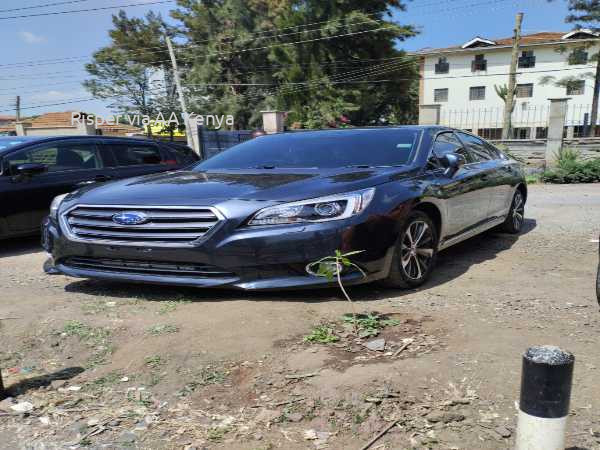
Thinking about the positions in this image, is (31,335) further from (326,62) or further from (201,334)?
(326,62)

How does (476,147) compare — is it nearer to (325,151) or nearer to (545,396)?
(325,151)

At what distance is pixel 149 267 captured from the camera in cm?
392

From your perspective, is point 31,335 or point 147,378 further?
point 31,335

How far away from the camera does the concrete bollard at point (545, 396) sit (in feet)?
5.58

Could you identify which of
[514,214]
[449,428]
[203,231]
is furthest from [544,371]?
[514,214]

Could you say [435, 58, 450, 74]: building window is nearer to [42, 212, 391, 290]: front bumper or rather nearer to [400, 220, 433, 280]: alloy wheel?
[400, 220, 433, 280]: alloy wheel

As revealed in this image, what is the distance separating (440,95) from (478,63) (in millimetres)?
4210

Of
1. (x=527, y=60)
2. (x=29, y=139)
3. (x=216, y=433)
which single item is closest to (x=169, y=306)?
(x=216, y=433)

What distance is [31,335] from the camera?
3.51m

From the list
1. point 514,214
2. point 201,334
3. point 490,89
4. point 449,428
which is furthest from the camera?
point 490,89

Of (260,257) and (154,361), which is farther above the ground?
(260,257)

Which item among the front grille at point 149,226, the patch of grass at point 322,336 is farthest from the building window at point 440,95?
the patch of grass at point 322,336

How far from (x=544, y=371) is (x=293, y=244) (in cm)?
211

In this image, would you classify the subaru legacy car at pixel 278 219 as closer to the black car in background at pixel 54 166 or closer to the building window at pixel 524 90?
the black car in background at pixel 54 166
